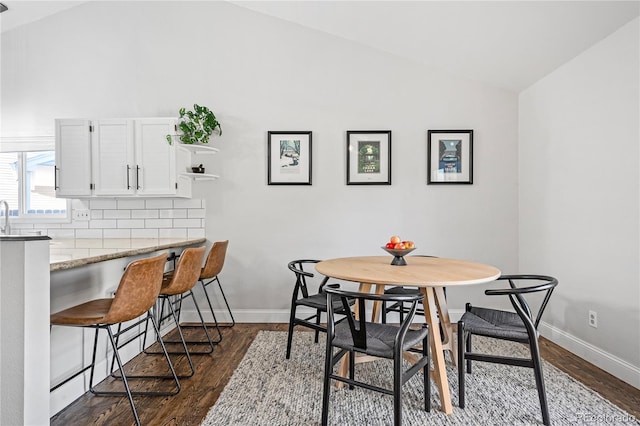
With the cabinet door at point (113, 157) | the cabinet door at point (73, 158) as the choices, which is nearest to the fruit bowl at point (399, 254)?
the cabinet door at point (113, 157)

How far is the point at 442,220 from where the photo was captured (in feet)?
11.8

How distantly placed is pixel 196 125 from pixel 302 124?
3.38 feet

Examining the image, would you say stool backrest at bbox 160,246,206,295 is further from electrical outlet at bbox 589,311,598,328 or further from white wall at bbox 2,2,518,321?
electrical outlet at bbox 589,311,598,328

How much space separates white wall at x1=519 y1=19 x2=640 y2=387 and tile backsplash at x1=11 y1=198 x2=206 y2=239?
127 inches

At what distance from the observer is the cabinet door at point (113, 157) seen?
335 centimetres

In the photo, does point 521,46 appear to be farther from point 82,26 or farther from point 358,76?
point 82,26

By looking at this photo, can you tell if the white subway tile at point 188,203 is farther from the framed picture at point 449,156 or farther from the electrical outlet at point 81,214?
the framed picture at point 449,156

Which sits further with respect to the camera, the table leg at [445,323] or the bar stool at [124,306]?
the table leg at [445,323]

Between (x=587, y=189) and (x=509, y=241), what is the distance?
1042mm

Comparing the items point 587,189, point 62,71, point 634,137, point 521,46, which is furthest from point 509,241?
point 62,71

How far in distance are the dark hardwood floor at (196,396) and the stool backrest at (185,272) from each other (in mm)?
578

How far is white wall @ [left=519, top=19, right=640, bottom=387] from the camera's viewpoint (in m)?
2.28

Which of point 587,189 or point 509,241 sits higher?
point 587,189

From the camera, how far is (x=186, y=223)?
3650 mm
